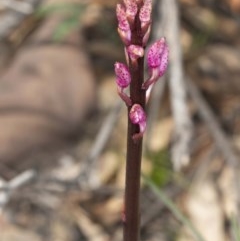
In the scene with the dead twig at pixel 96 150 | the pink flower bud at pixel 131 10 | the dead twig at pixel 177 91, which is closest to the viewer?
the pink flower bud at pixel 131 10

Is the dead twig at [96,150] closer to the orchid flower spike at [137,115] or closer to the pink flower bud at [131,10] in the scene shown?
the orchid flower spike at [137,115]

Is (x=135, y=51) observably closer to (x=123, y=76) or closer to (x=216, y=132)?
(x=123, y=76)

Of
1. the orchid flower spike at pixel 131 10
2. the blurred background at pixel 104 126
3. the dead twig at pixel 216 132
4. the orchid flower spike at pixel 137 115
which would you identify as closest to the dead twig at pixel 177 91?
the blurred background at pixel 104 126

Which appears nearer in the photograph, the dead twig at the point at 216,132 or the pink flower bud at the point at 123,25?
the pink flower bud at the point at 123,25

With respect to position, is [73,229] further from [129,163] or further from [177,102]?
[129,163]

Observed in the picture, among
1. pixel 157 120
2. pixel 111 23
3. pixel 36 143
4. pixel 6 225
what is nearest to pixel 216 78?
pixel 157 120

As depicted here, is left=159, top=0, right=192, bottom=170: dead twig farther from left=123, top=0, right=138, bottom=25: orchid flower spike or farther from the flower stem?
left=123, top=0, right=138, bottom=25: orchid flower spike
